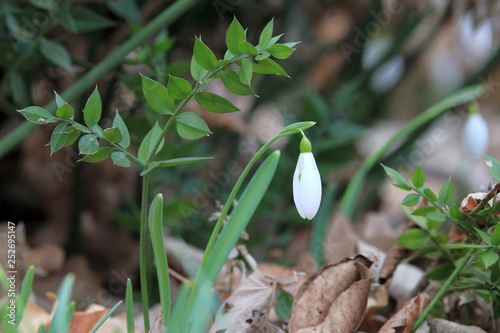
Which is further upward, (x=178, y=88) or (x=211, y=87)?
(x=178, y=88)

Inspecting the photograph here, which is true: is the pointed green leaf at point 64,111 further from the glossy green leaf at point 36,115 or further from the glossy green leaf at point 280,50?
the glossy green leaf at point 280,50

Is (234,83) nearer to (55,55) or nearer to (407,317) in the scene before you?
(407,317)

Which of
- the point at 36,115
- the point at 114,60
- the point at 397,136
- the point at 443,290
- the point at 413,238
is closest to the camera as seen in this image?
the point at 36,115

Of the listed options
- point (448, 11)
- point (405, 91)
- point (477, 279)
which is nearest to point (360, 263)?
point (477, 279)

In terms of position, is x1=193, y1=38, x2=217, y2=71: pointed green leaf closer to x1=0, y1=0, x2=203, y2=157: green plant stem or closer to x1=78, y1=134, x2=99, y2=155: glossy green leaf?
x1=78, y1=134, x2=99, y2=155: glossy green leaf

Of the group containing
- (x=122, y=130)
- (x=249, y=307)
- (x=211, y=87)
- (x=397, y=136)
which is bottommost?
(x=211, y=87)

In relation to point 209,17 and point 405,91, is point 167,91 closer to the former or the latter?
point 209,17

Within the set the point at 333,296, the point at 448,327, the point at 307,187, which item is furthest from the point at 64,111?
the point at 448,327
